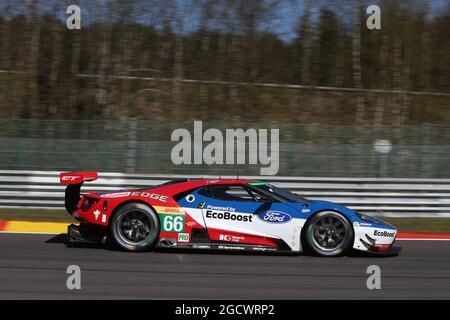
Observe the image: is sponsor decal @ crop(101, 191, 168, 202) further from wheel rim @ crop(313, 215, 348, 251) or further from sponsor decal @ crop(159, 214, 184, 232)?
wheel rim @ crop(313, 215, 348, 251)

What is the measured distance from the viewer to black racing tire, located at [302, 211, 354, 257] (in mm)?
9117

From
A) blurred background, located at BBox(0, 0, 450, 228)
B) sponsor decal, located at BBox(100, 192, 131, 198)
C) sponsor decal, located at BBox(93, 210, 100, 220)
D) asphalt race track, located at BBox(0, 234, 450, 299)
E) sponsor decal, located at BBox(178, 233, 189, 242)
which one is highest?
blurred background, located at BBox(0, 0, 450, 228)

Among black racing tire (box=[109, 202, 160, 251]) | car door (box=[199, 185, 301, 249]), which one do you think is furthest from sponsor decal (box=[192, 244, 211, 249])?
black racing tire (box=[109, 202, 160, 251])

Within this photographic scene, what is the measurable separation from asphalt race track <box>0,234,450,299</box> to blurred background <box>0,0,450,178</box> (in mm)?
10755

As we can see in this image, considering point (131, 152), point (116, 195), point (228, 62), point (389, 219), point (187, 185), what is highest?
point (228, 62)

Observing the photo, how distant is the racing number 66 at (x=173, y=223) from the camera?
915cm

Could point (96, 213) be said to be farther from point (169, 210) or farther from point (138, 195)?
point (169, 210)

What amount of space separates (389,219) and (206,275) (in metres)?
7.38

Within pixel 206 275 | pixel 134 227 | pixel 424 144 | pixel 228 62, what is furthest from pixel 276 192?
pixel 228 62

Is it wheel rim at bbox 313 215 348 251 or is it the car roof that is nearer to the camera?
wheel rim at bbox 313 215 348 251

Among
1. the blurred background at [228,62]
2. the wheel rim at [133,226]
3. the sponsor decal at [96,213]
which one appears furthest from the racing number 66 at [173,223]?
the blurred background at [228,62]

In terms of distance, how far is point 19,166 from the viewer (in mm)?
14477

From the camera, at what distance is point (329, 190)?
14.4 m

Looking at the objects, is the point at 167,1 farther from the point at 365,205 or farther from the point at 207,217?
the point at 207,217
